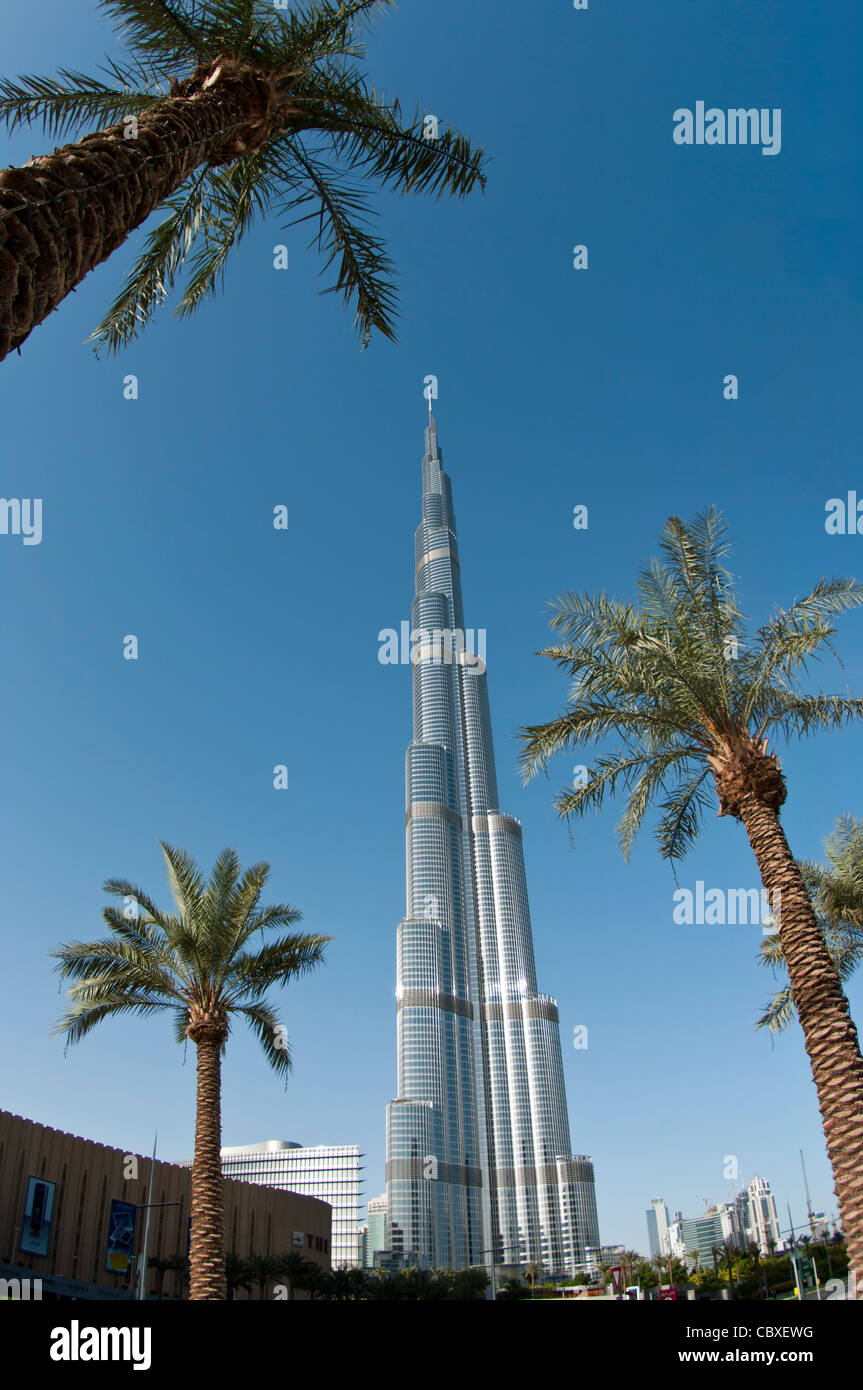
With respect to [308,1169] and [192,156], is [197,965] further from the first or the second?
[308,1169]

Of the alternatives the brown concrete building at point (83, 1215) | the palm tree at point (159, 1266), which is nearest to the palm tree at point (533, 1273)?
the palm tree at point (159, 1266)

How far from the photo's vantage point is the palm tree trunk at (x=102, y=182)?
3.93 meters

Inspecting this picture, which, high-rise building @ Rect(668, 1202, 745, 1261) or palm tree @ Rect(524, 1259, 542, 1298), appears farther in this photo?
high-rise building @ Rect(668, 1202, 745, 1261)

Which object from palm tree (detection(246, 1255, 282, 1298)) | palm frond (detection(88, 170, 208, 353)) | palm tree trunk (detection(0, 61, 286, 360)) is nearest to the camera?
palm tree trunk (detection(0, 61, 286, 360))

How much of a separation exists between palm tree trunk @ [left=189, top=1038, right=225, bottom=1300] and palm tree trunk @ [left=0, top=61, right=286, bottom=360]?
1631cm

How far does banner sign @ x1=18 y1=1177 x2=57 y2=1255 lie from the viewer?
27.8m

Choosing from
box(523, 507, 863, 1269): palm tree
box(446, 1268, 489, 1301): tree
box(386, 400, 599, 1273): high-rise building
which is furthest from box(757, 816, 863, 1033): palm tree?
box(386, 400, 599, 1273): high-rise building

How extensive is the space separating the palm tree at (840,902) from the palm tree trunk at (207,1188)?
1336cm

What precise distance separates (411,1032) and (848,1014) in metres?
190

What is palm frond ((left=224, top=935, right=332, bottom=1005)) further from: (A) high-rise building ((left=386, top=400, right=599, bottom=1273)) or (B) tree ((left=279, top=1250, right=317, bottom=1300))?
(A) high-rise building ((left=386, top=400, right=599, bottom=1273))

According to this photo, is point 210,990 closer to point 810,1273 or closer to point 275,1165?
point 810,1273

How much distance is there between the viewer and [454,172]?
8.34m

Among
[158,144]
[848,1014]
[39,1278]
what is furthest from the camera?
[39,1278]
